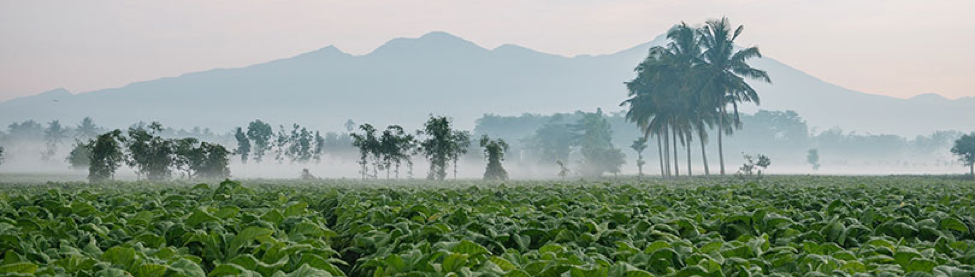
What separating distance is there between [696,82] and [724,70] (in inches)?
91.7

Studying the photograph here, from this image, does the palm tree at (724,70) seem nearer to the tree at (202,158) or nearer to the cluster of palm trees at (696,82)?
the cluster of palm trees at (696,82)

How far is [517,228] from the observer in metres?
6.54

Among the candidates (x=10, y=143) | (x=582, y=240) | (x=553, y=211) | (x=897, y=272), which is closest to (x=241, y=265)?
(x=582, y=240)

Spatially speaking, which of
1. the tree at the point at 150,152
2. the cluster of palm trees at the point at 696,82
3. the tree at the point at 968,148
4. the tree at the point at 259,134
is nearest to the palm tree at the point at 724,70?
the cluster of palm trees at the point at 696,82

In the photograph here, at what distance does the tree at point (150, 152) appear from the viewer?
189 feet

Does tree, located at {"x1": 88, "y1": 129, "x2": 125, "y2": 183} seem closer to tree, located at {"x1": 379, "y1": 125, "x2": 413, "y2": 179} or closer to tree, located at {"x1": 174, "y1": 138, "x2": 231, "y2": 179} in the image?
tree, located at {"x1": 174, "y1": 138, "x2": 231, "y2": 179}

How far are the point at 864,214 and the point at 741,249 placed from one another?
13.1ft

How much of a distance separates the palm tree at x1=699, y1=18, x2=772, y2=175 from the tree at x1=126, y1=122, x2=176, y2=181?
44.1 meters

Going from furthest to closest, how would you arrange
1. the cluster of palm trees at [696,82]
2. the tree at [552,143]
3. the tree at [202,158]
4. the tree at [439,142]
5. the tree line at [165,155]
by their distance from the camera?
the tree at [552,143] < the tree at [439,142] < the tree at [202,158] < the tree line at [165,155] < the cluster of palm trees at [696,82]

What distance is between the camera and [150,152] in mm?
58281

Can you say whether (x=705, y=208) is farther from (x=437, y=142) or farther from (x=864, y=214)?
(x=437, y=142)

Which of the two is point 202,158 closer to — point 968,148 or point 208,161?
point 208,161

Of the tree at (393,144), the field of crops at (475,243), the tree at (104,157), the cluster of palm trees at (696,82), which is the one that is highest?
the cluster of palm trees at (696,82)

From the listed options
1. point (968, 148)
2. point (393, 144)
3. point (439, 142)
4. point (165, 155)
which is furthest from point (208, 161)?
point (968, 148)
